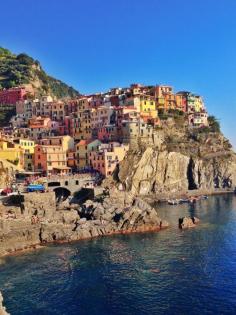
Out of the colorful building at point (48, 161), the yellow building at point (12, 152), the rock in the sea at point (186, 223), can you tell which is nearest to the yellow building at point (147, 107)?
the colorful building at point (48, 161)

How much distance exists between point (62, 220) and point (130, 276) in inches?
868

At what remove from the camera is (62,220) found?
64.6 meters

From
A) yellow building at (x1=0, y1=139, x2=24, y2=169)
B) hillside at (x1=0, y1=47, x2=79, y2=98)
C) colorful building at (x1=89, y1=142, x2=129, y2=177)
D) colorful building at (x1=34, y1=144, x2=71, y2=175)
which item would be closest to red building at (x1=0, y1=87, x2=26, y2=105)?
hillside at (x1=0, y1=47, x2=79, y2=98)

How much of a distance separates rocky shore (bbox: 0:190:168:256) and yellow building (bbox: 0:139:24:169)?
19872mm

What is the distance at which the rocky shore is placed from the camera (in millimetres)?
57469

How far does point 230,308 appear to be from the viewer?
118ft

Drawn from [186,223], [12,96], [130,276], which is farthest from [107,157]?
[130,276]

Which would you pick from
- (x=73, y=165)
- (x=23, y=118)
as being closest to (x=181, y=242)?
(x=73, y=165)

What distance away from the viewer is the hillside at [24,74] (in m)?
139

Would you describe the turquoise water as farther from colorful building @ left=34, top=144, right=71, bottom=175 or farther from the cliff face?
the cliff face

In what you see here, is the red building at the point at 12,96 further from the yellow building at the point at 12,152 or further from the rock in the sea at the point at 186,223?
the rock in the sea at the point at 186,223

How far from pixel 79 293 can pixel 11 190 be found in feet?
120

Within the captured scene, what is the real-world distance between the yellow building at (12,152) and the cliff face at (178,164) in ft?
63.8

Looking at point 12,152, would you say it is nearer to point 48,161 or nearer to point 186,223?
point 48,161
